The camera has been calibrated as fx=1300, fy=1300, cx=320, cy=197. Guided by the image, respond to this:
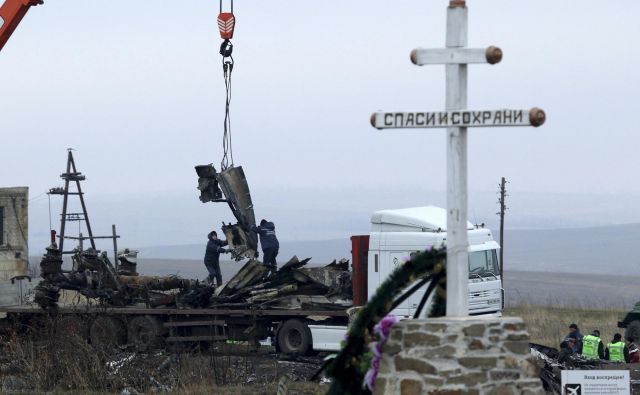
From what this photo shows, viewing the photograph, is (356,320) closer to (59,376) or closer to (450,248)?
(450,248)

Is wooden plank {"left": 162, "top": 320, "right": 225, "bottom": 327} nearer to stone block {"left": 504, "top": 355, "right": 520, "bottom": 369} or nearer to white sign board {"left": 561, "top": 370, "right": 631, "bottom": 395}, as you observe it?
white sign board {"left": 561, "top": 370, "right": 631, "bottom": 395}

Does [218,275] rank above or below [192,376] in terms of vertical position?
above

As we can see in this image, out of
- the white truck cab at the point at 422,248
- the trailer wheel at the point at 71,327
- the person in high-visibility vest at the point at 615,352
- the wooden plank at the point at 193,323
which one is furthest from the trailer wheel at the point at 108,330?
the person in high-visibility vest at the point at 615,352

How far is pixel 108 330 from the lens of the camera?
29891 millimetres

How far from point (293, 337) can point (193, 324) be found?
2410mm

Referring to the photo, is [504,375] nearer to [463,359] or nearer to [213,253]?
[463,359]

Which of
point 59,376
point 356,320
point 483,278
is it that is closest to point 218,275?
point 483,278

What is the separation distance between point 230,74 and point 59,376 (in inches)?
361

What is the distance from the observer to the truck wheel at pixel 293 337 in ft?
94.4

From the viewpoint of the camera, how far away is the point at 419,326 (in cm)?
1209

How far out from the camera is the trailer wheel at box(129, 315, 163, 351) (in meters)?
29.9

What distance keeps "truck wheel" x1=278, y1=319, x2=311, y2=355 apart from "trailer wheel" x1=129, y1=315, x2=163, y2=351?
2.94 metres

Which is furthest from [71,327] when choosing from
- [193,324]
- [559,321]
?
[559,321]

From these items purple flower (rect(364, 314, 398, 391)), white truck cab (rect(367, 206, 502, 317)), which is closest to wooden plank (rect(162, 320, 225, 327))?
white truck cab (rect(367, 206, 502, 317))
